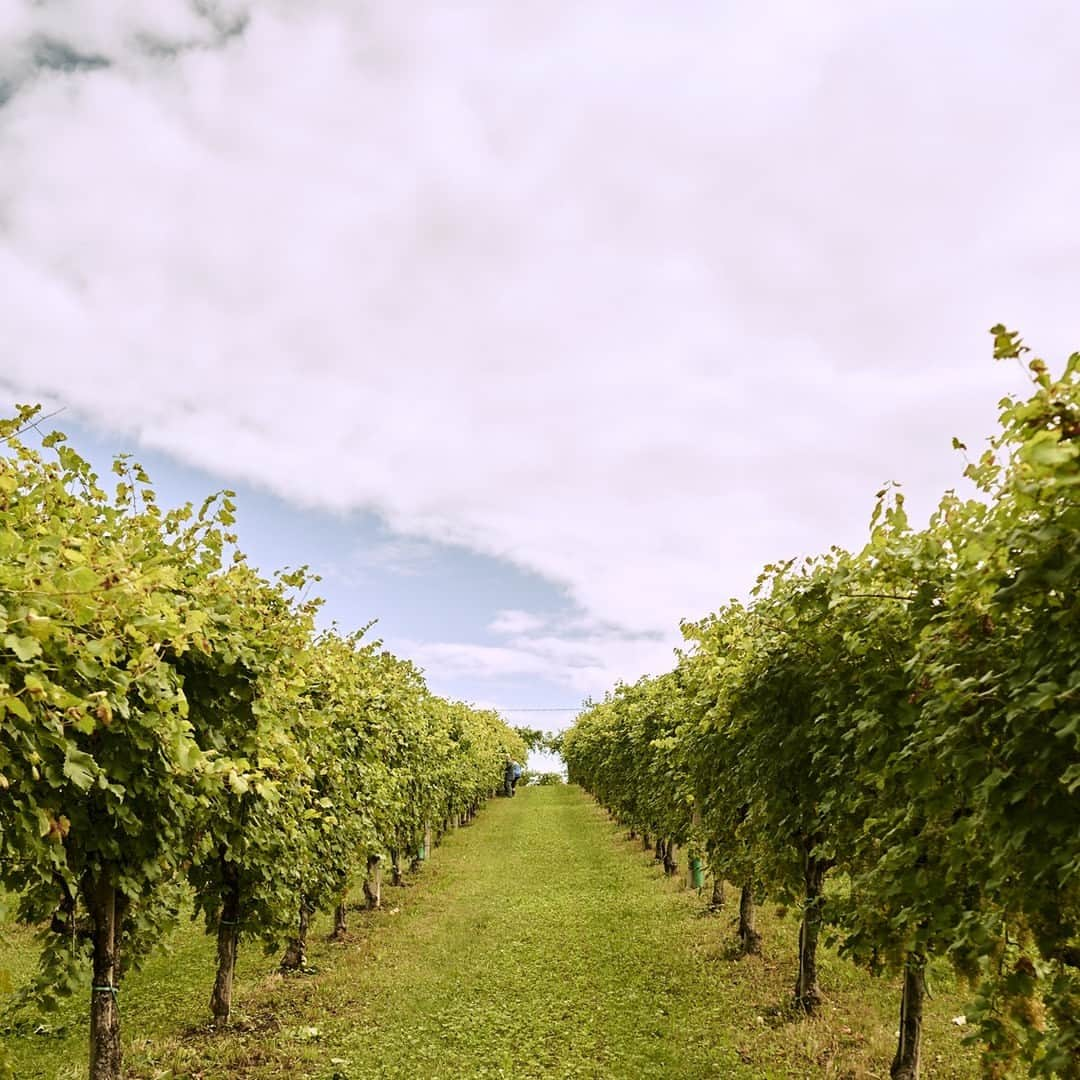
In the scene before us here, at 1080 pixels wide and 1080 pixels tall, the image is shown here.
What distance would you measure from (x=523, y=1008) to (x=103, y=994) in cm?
617

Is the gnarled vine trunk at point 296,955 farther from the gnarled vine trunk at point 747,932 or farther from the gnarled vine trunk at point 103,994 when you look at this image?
the gnarled vine trunk at point 747,932

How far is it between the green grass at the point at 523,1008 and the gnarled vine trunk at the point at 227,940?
10.7 inches

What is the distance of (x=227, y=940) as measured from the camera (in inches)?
399

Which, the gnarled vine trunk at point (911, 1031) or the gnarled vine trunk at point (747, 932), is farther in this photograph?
the gnarled vine trunk at point (747, 932)

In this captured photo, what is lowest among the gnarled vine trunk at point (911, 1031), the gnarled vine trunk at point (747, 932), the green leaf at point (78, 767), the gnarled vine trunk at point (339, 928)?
the gnarled vine trunk at point (339, 928)

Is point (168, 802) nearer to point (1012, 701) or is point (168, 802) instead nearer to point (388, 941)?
point (1012, 701)

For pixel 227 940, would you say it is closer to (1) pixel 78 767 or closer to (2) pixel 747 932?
(1) pixel 78 767

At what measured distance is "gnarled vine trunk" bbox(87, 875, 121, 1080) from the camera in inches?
262

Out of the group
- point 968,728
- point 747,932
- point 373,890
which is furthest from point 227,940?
point 968,728

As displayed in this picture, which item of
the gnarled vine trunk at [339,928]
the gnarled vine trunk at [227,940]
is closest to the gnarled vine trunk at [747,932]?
the gnarled vine trunk at [339,928]

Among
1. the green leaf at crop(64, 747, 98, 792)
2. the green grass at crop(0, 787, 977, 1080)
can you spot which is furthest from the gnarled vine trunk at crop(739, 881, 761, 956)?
the green leaf at crop(64, 747, 98, 792)

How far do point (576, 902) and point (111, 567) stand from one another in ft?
54.2

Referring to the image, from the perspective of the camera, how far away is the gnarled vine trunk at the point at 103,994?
664 centimetres

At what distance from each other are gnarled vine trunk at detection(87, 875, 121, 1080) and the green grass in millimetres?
2402
